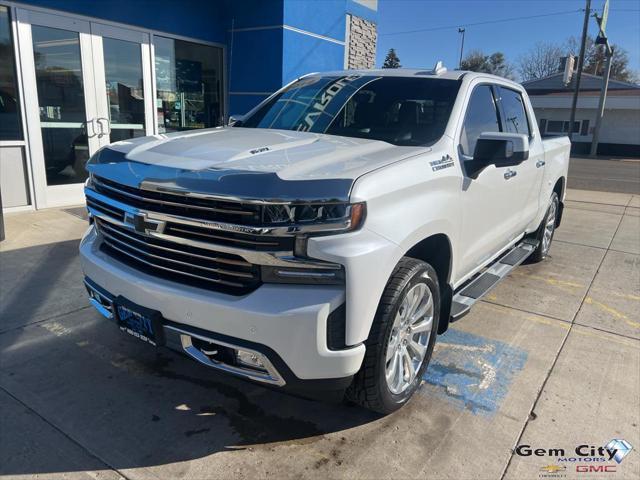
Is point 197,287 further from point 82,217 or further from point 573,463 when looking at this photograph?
point 82,217

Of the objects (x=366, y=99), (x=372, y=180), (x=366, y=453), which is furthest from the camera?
(x=366, y=99)

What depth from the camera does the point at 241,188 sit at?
2.27 m

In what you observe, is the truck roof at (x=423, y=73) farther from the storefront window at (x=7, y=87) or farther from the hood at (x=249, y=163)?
the storefront window at (x=7, y=87)

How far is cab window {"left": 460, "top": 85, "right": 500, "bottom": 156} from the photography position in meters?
3.54

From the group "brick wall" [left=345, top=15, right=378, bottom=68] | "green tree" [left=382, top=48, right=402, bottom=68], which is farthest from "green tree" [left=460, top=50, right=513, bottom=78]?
"brick wall" [left=345, top=15, right=378, bottom=68]

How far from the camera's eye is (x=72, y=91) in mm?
7785

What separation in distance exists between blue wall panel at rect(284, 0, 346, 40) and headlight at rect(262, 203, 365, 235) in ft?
27.5

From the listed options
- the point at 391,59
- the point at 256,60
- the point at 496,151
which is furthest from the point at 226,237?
the point at 391,59

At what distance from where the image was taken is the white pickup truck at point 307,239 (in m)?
2.26

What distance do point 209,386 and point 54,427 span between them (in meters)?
0.87

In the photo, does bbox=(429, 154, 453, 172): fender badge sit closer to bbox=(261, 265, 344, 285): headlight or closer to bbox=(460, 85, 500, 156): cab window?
bbox=(460, 85, 500, 156): cab window

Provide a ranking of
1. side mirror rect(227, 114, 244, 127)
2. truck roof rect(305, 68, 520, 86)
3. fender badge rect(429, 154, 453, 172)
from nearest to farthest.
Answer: fender badge rect(429, 154, 453, 172), truck roof rect(305, 68, 520, 86), side mirror rect(227, 114, 244, 127)

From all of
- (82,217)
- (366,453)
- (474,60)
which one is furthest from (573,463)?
(474,60)

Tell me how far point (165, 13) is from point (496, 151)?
7647 millimetres
